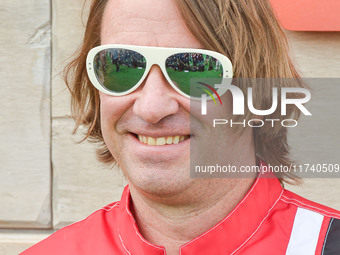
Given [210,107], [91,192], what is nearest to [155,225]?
[210,107]

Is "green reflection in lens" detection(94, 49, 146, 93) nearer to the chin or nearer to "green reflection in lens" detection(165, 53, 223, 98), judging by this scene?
"green reflection in lens" detection(165, 53, 223, 98)

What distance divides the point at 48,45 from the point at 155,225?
1674 millimetres

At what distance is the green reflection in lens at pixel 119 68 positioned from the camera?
1.66 m

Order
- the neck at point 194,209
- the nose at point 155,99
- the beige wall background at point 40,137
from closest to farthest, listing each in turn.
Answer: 1. the nose at point 155,99
2. the neck at point 194,209
3. the beige wall background at point 40,137

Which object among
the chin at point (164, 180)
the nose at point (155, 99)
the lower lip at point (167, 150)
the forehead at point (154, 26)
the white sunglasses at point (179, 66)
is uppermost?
the forehead at point (154, 26)

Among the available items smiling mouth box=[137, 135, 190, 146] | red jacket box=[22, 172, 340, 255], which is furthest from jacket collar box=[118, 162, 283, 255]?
smiling mouth box=[137, 135, 190, 146]

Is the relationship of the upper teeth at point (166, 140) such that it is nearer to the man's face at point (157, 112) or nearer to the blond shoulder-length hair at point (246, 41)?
the man's face at point (157, 112)

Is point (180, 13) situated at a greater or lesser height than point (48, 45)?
greater

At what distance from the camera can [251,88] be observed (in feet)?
5.81

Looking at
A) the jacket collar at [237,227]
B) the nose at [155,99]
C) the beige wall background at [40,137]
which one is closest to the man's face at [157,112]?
the nose at [155,99]

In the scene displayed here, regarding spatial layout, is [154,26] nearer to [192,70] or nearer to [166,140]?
[192,70]

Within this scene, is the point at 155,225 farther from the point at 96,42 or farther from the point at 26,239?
the point at 26,239

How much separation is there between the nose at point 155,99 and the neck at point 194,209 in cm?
23

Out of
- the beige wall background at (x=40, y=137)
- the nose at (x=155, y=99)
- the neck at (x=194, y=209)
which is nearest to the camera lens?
the nose at (x=155, y=99)
